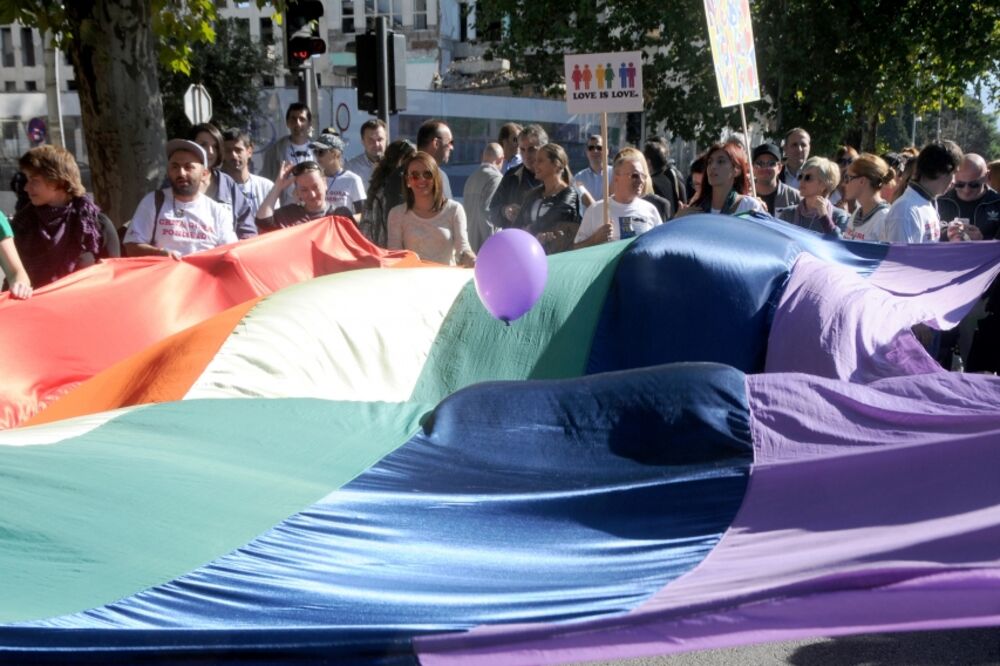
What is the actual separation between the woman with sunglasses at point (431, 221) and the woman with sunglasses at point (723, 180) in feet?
4.34

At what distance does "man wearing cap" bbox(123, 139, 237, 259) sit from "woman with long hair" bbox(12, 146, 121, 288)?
294 millimetres

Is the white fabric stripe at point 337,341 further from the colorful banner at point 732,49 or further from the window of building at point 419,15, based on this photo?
the window of building at point 419,15

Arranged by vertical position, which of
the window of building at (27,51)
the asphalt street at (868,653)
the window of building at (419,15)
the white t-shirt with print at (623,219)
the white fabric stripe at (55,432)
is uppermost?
the window of building at (419,15)

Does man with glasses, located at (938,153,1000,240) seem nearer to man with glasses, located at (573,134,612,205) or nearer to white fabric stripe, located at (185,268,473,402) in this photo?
man with glasses, located at (573,134,612,205)

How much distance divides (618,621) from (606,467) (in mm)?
805

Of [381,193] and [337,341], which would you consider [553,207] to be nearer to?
[381,193]

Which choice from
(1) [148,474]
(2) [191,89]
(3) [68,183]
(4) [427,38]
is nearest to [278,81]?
(4) [427,38]

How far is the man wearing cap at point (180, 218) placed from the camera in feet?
22.8

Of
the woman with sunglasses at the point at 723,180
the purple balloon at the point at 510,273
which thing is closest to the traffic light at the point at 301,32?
the woman with sunglasses at the point at 723,180

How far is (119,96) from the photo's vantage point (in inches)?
392

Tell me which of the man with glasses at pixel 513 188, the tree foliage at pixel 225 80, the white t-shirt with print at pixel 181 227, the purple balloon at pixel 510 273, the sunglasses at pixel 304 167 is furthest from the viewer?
the tree foliage at pixel 225 80

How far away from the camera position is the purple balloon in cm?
479

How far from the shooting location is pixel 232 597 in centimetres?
277

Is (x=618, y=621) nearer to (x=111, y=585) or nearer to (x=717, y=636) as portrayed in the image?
(x=717, y=636)
